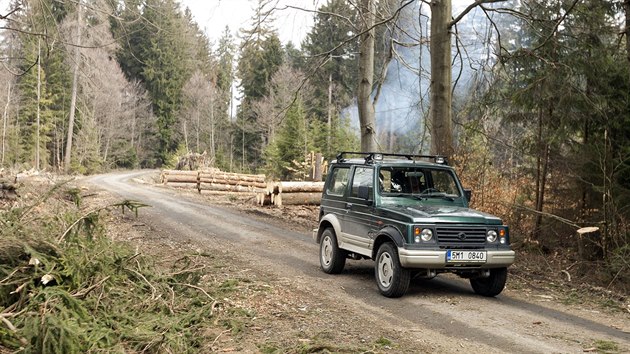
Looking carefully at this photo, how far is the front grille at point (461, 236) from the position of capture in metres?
7.34

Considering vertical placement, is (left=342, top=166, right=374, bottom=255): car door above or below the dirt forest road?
above

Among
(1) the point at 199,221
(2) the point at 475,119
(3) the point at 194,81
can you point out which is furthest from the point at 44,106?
(2) the point at 475,119

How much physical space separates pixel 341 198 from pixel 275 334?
3.75 m

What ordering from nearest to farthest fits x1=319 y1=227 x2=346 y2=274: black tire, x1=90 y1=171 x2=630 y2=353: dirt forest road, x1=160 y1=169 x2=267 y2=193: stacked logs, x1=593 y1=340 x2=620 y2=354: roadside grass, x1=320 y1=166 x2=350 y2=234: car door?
x1=593 y1=340 x2=620 y2=354: roadside grass < x1=90 y1=171 x2=630 y2=353: dirt forest road < x1=319 y1=227 x2=346 y2=274: black tire < x1=320 y1=166 x2=350 y2=234: car door < x1=160 y1=169 x2=267 y2=193: stacked logs

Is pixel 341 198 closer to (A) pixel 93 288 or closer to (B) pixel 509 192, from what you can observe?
(A) pixel 93 288

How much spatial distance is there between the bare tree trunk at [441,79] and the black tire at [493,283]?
213 inches

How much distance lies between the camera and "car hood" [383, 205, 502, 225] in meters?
7.39

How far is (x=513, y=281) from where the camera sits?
29.9 feet

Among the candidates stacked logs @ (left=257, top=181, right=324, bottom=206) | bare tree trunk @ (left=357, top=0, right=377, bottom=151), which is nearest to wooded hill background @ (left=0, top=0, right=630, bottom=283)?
bare tree trunk @ (left=357, top=0, right=377, bottom=151)

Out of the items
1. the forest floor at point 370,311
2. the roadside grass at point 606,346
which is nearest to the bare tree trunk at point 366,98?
the forest floor at point 370,311

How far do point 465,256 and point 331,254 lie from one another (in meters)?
2.56

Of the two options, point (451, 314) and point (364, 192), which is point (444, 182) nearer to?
point (364, 192)

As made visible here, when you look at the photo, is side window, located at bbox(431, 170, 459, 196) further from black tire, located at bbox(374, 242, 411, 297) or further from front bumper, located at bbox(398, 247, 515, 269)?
black tire, located at bbox(374, 242, 411, 297)

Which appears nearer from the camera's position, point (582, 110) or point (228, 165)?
point (582, 110)
